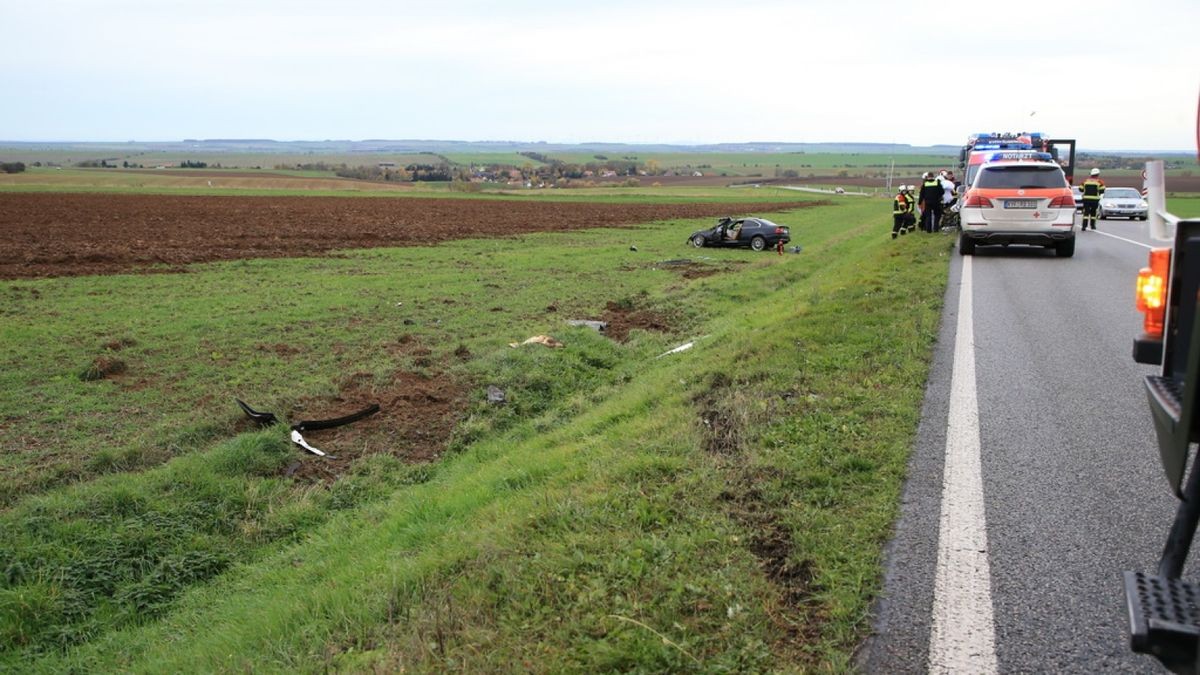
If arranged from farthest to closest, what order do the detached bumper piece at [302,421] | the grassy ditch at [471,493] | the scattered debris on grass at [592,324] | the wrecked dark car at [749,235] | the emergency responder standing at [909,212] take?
the wrecked dark car at [749,235] < the emergency responder standing at [909,212] < the scattered debris on grass at [592,324] < the detached bumper piece at [302,421] < the grassy ditch at [471,493]

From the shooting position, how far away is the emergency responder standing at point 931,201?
2262 cm

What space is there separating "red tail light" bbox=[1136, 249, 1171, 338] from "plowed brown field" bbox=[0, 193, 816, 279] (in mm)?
22054

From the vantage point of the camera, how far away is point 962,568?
375cm

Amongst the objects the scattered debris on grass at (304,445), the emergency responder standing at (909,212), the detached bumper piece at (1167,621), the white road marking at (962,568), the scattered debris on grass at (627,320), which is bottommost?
the scattered debris on grass at (304,445)

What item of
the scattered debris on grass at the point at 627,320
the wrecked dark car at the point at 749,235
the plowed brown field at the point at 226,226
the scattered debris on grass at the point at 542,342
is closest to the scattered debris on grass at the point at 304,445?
the scattered debris on grass at the point at 542,342

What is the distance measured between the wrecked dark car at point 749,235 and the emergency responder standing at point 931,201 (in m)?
5.32

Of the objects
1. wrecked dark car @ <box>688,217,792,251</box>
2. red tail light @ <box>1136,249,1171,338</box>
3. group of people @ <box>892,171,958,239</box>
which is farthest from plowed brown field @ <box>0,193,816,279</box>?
red tail light @ <box>1136,249,1171,338</box>

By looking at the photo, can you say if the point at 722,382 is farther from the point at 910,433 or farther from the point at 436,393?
the point at 436,393

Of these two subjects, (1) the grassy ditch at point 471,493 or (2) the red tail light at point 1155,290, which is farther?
(1) the grassy ditch at point 471,493

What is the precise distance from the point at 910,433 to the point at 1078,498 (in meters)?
1.19

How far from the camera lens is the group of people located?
22.7 meters

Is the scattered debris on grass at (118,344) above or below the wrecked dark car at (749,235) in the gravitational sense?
below

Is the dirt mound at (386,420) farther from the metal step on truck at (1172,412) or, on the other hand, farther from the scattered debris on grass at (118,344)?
the metal step on truck at (1172,412)

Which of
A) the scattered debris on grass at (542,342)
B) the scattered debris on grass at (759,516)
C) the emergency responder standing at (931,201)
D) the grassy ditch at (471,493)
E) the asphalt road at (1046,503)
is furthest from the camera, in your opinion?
the emergency responder standing at (931,201)
